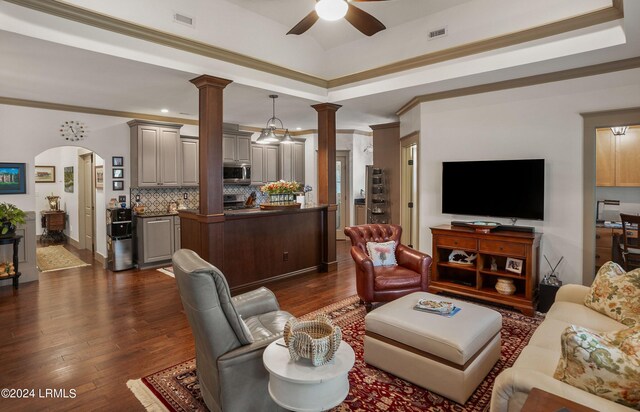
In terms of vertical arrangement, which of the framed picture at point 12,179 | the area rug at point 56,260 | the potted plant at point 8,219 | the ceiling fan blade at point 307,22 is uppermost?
the ceiling fan blade at point 307,22

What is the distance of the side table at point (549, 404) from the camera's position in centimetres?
135

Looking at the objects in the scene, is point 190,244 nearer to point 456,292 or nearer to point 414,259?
point 414,259

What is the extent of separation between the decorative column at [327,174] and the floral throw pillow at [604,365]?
447cm

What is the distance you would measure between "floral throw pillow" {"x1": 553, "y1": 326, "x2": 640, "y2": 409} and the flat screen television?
9.91 feet

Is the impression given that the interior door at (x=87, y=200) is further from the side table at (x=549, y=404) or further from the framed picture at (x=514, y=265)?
the side table at (x=549, y=404)


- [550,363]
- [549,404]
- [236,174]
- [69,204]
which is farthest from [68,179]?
[549,404]

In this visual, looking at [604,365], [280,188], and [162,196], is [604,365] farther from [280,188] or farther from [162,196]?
[162,196]

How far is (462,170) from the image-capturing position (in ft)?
15.8

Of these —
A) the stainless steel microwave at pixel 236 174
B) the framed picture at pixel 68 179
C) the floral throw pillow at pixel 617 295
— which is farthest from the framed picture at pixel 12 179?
the floral throw pillow at pixel 617 295

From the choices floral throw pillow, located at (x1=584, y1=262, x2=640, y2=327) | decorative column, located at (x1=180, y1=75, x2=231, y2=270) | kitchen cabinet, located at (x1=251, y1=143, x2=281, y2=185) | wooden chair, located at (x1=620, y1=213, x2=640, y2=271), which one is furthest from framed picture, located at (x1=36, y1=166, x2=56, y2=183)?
wooden chair, located at (x1=620, y1=213, x2=640, y2=271)

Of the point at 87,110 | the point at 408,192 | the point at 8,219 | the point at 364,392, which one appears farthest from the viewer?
the point at 408,192

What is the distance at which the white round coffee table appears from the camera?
1729 mm

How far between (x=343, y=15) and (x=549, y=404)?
106 inches

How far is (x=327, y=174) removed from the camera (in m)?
5.88
